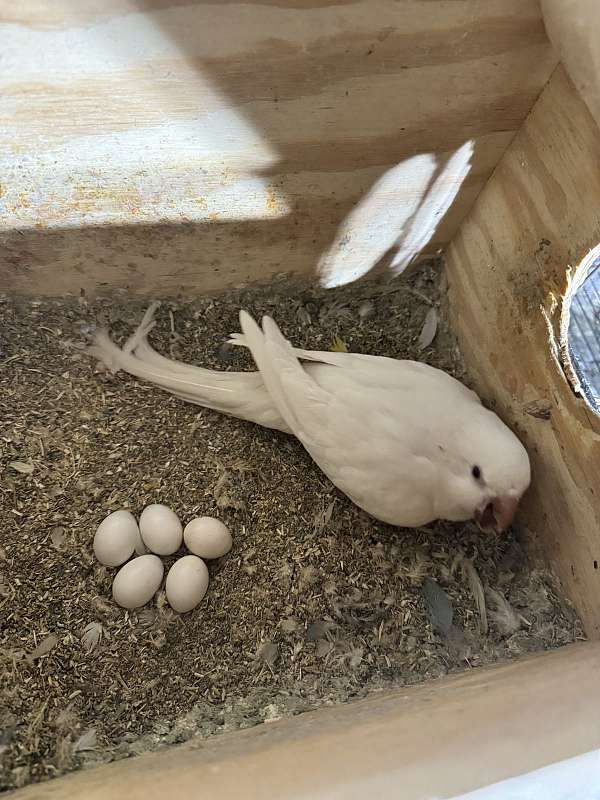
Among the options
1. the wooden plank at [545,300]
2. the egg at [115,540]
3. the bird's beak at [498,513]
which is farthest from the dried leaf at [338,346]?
the egg at [115,540]

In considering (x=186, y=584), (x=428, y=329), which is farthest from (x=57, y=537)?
(x=428, y=329)

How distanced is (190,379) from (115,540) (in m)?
0.37

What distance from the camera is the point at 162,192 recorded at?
3.72ft

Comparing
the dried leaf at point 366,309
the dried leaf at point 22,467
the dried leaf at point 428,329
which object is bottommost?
the dried leaf at point 428,329

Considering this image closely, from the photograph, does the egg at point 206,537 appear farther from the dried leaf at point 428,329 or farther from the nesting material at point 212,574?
the dried leaf at point 428,329

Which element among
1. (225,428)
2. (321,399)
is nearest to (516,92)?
(321,399)

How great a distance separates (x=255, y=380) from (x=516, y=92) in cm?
71

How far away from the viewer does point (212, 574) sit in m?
1.16

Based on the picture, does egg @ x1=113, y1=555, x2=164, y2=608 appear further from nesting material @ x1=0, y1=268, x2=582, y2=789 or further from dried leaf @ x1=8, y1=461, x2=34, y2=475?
dried leaf @ x1=8, y1=461, x2=34, y2=475

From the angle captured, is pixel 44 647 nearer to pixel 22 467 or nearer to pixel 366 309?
pixel 22 467

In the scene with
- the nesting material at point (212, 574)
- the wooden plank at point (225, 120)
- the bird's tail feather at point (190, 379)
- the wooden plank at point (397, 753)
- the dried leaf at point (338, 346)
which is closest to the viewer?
the wooden plank at point (397, 753)

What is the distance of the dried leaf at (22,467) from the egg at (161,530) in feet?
0.82

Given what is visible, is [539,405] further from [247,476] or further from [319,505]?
[247,476]

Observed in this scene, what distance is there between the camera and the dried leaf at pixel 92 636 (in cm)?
107
